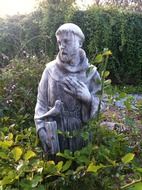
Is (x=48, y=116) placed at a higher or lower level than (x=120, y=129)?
higher

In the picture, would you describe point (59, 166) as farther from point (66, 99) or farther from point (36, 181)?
point (66, 99)

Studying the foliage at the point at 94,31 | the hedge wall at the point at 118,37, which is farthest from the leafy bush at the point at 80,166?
the hedge wall at the point at 118,37

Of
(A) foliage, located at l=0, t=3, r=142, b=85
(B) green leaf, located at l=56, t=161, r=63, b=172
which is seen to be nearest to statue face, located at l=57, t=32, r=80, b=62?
(B) green leaf, located at l=56, t=161, r=63, b=172

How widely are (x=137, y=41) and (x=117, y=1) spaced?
39.0 feet

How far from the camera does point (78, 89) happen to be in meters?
2.80

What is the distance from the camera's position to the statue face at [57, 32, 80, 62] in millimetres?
2838

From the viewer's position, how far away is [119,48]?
11.3 meters

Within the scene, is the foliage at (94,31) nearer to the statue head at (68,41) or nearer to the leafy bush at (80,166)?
the statue head at (68,41)

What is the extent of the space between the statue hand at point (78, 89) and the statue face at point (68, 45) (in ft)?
0.51

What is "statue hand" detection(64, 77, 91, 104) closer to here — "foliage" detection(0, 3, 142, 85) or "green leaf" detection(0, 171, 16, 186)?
"green leaf" detection(0, 171, 16, 186)

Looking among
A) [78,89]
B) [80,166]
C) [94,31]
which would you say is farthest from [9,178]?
[94,31]

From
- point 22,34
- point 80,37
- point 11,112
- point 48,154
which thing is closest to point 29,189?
point 48,154

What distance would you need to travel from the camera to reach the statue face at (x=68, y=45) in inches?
112

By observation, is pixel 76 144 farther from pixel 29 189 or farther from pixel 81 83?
pixel 29 189
